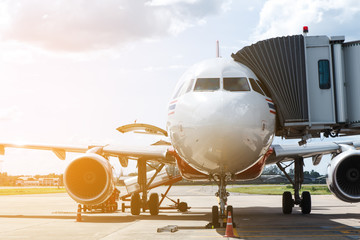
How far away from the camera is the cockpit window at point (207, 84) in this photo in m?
9.38

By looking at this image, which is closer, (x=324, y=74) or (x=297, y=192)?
(x=324, y=74)

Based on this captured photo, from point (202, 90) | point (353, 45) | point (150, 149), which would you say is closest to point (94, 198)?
point (150, 149)

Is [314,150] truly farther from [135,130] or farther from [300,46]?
[135,130]

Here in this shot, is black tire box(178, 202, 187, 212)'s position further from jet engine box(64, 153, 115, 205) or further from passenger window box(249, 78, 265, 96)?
passenger window box(249, 78, 265, 96)

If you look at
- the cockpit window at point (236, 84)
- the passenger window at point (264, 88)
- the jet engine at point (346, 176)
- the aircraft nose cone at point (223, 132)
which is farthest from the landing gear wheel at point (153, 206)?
the cockpit window at point (236, 84)

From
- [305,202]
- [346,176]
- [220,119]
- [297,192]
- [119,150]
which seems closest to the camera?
[220,119]

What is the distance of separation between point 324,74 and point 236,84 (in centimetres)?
242

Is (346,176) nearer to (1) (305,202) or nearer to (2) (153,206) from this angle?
(1) (305,202)

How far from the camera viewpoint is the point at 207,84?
955 centimetres

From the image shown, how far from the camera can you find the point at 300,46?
10.4 m

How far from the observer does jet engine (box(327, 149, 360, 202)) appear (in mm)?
11648

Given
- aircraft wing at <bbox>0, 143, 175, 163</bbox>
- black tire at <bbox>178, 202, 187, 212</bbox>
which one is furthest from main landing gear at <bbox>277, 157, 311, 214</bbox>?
aircraft wing at <bbox>0, 143, 175, 163</bbox>

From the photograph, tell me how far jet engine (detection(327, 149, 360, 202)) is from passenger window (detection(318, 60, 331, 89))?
274 cm

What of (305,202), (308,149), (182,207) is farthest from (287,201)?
(182,207)
